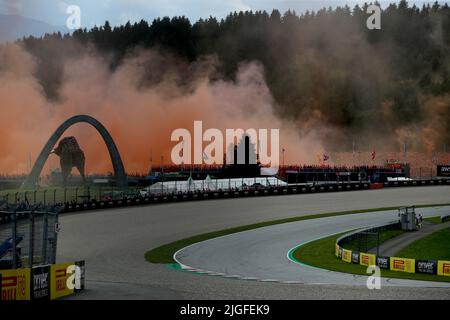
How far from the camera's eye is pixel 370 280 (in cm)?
3083

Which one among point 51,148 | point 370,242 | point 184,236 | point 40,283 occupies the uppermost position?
point 51,148

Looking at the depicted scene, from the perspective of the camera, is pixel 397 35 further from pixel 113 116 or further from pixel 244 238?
pixel 244 238

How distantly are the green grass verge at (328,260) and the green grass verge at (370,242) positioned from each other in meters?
1.34

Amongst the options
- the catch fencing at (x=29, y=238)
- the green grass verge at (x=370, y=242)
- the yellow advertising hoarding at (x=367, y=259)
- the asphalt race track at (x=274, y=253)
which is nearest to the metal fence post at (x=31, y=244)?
the catch fencing at (x=29, y=238)

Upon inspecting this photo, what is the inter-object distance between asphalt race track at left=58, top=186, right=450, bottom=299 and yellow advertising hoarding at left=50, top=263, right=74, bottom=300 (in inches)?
24.4

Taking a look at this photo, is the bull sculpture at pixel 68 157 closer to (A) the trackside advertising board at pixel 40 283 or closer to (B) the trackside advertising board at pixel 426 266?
(B) the trackside advertising board at pixel 426 266

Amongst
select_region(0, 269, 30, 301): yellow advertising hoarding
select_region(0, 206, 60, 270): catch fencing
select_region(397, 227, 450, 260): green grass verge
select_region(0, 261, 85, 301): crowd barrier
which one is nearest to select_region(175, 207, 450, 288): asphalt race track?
select_region(397, 227, 450, 260): green grass verge

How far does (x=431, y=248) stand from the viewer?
1925 inches

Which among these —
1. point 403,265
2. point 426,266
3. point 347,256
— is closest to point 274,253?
point 347,256

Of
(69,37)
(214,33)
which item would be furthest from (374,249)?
(214,33)

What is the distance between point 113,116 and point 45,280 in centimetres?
12914

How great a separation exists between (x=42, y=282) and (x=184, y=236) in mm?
34035

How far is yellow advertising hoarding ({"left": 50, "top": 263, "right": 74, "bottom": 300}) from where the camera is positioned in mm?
20359

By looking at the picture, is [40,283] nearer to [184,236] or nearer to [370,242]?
[184,236]
